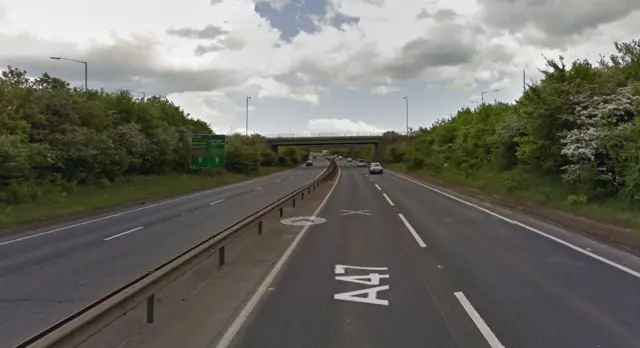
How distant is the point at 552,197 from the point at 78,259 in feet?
58.2

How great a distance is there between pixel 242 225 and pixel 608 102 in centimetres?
1536

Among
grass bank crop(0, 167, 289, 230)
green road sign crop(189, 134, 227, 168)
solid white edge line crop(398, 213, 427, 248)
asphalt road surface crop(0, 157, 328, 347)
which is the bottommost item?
grass bank crop(0, 167, 289, 230)

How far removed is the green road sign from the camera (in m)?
37.4

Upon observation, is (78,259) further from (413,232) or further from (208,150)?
(208,150)

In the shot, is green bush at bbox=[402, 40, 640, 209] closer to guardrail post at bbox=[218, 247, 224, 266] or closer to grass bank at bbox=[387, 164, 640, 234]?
grass bank at bbox=[387, 164, 640, 234]

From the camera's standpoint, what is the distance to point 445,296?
Result: 7.68m

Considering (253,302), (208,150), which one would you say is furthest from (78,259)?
(208,150)

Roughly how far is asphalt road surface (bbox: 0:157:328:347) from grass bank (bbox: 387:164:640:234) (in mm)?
11048

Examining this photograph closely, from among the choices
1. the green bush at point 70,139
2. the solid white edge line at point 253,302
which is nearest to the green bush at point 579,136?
the solid white edge line at point 253,302

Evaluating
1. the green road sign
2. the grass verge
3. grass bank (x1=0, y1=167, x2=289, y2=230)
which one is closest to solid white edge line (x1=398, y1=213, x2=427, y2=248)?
the grass verge

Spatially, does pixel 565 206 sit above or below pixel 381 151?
below

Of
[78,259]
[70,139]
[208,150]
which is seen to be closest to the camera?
[78,259]

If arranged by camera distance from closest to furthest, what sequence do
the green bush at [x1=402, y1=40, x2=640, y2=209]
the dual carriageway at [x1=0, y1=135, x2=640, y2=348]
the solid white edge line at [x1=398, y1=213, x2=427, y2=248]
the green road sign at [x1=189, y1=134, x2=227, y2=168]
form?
the dual carriageway at [x1=0, y1=135, x2=640, y2=348] < the solid white edge line at [x1=398, y1=213, x2=427, y2=248] < the green bush at [x1=402, y1=40, x2=640, y2=209] < the green road sign at [x1=189, y1=134, x2=227, y2=168]

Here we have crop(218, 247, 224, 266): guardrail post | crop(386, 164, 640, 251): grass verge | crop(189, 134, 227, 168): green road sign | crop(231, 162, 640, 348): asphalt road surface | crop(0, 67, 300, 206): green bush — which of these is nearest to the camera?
crop(231, 162, 640, 348): asphalt road surface
